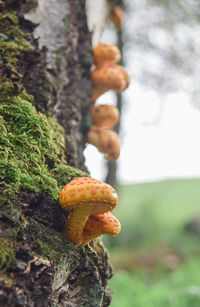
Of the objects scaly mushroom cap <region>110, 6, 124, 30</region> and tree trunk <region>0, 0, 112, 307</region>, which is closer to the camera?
tree trunk <region>0, 0, 112, 307</region>

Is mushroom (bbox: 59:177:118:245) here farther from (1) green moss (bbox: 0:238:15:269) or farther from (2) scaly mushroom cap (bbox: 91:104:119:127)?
(2) scaly mushroom cap (bbox: 91:104:119:127)

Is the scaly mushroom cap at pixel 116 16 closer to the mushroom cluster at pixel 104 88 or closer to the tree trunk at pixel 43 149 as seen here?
the mushroom cluster at pixel 104 88

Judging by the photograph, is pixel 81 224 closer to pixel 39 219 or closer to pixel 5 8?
pixel 39 219

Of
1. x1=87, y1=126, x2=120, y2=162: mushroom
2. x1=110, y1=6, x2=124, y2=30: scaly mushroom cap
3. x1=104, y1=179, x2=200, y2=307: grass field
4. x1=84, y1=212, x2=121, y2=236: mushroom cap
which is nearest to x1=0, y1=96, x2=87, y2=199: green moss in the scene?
x1=84, y1=212, x2=121, y2=236: mushroom cap

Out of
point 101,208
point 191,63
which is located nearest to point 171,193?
point 191,63

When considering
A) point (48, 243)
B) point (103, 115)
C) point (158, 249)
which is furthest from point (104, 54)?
point (158, 249)

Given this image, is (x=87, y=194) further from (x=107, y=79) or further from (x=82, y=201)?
(x=107, y=79)
